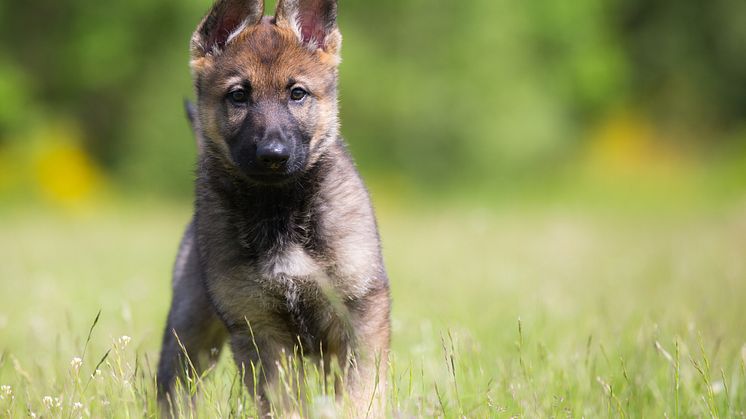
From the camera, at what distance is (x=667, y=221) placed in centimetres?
1077

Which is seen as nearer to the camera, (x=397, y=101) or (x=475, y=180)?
(x=397, y=101)

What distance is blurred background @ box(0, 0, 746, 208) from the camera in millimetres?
14602

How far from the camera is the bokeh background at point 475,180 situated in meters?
3.98

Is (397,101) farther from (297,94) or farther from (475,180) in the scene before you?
(297,94)

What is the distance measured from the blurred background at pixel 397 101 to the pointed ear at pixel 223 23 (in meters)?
Answer: 10.1

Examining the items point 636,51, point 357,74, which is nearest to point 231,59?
point 357,74

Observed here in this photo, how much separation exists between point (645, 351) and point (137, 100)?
13.6 meters

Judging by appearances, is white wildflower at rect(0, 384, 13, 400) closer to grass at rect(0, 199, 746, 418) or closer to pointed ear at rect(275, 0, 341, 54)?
grass at rect(0, 199, 746, 418)

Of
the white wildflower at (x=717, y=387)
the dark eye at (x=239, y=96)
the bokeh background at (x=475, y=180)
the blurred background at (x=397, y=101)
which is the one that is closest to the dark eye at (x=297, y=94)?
the dark eye at (x=239, y=96)

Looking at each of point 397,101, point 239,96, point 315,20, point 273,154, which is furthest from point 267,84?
point 397,101

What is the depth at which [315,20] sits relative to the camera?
147 inches

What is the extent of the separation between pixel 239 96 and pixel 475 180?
38.7 ft

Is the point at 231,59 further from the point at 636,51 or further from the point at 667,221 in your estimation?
the point at 636,51

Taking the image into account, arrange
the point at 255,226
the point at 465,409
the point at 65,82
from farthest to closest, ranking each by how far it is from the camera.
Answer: the point at 65,82
the point at 255,226
the point at 465,409
